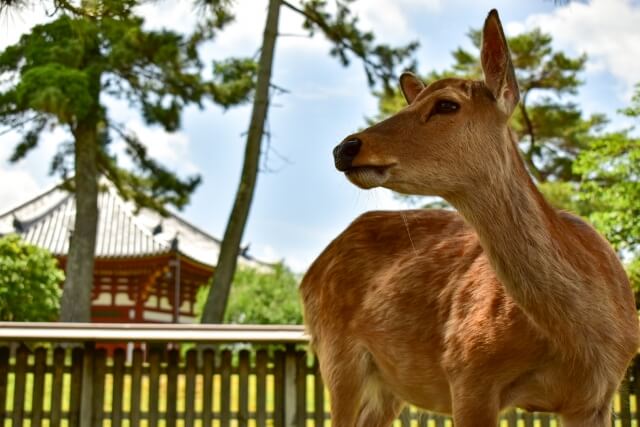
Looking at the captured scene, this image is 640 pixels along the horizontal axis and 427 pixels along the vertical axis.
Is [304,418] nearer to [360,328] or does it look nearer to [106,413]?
[106,413]

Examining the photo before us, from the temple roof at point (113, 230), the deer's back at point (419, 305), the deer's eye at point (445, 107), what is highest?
the temple roof at point (113, 230)

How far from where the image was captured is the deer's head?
199cm

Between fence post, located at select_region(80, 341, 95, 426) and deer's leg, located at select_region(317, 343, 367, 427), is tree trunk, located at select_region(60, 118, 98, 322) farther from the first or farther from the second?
deer's leg, located at select_region(317, 343, 367, 427)

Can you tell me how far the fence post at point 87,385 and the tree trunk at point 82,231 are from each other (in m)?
9.19

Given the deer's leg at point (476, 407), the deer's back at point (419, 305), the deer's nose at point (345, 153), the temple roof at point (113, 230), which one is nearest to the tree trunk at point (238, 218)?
the deer's back at point (419, 305)

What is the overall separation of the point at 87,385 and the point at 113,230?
17.6 metres

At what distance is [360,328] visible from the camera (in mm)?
2988

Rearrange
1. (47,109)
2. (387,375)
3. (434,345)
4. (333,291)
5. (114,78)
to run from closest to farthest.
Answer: (434,345)
(387,375)
(333,291)
(47,109)
(114,78)

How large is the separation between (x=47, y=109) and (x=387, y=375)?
11.2 m

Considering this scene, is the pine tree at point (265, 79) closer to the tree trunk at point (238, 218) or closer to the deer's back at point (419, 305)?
the tree trunk at point (238, 218)

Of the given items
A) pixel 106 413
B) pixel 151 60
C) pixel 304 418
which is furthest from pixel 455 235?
pixel 151 60

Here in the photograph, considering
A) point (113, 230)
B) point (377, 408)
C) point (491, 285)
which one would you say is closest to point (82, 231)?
point (113, 230)

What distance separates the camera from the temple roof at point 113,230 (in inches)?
882

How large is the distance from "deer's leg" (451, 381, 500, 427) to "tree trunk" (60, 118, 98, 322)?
45.1ft
